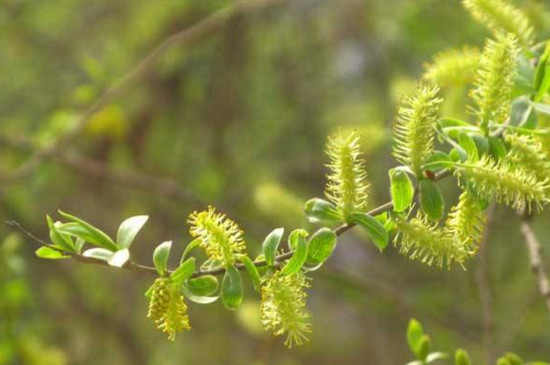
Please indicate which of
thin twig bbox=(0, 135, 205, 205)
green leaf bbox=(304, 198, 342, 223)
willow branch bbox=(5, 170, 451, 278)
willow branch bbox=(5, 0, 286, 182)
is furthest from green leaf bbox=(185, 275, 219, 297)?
Answer: thin twig bbox=(0, 135, 205, 205)

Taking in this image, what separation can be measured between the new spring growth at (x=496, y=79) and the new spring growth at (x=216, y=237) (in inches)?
11.7

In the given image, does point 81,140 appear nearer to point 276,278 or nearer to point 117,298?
point 117,298

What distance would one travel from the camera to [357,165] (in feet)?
3.00

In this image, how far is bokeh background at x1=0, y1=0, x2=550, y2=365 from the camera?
3.13 meters

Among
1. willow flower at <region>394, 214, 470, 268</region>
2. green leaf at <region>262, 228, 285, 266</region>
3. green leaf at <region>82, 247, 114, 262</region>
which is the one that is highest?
willow flower at <region>394, 214, 470, 268</region>

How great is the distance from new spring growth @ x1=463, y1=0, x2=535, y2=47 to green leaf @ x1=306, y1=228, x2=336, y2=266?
0.38 metres

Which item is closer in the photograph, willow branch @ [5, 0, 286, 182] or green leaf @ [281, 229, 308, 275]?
green leaf @ [281, 229, 308, 275]

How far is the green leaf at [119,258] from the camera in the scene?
36.3 inches

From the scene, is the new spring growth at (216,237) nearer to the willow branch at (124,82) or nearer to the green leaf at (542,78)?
the green leaf at (542,78)

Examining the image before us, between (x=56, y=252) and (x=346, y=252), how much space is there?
3.55 m

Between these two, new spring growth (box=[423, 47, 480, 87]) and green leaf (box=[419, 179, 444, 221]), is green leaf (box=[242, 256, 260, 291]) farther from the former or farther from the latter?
new spring growth (box=[423, 47, 480, 87])

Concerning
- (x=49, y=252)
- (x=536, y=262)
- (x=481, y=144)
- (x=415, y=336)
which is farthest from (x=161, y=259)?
(x=536, y=262)

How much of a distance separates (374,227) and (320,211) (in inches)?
2.3

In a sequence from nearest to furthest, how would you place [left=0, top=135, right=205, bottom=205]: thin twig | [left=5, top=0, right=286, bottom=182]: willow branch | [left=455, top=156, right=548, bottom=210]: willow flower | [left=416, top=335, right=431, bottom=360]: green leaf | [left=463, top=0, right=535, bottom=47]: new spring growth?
1. [left=455, top=156, right=548, bottom=210]: willow flower
2. [left=463, top=0, right=535, bottom=47]: new spring growth
3. [left=416, top=335, right=431, bottom=360]: green leaf
4. [left=5, top=0, right=286, bottom=182]: willow branch
5. [left=0, top=135, right=205, bottom=205]: thin twig
